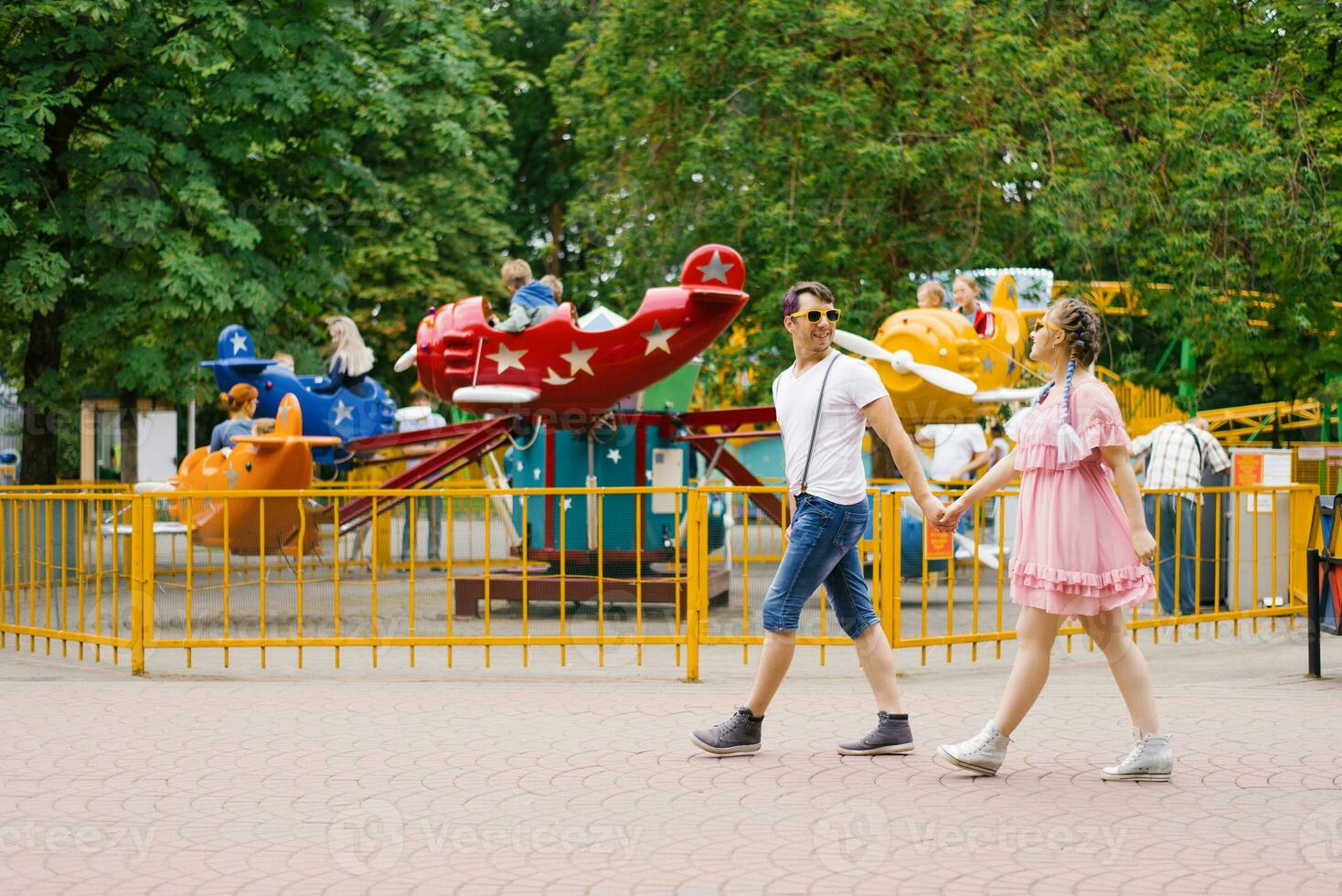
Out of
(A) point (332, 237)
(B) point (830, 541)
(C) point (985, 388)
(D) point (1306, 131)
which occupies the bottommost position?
(B) point (830, 541)

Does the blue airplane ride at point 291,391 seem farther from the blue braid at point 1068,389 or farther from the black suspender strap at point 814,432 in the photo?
the blue braid at point 1068,389

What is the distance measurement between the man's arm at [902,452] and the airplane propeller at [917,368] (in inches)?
239

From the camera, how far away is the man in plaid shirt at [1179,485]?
12.2m

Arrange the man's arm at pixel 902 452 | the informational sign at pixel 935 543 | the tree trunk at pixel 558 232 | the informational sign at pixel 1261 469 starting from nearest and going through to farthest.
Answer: the man's arm at pixel 902 452
the informational sign at pixel 935 543
the informational sign at pixel 1261 469
the tree trunk at pixel 558 232

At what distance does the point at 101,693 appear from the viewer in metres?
8.45

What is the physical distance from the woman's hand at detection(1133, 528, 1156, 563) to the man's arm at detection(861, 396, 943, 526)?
2.47ft

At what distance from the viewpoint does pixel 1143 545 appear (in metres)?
5.96

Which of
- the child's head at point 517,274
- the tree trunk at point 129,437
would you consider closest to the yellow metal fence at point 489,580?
the child's head at point 517,274

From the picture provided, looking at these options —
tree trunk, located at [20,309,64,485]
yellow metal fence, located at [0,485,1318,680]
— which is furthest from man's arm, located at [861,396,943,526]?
tree trunk, located at [20,309,64,485]

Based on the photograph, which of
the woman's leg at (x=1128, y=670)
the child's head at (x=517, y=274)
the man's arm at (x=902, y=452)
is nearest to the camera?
the woman's leg at (x=1128, y=670)

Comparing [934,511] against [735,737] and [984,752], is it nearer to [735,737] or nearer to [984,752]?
[984,752]

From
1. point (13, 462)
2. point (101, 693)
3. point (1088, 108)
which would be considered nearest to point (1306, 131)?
point (1088, 108)

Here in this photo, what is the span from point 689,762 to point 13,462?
3443cm

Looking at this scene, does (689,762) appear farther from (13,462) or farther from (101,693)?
(13,462)
